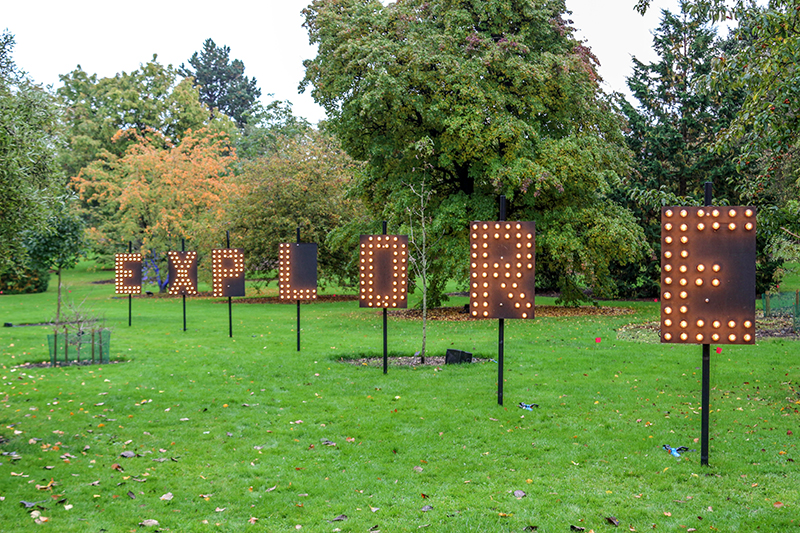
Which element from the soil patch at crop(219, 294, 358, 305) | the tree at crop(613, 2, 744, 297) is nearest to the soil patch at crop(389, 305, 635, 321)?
the tree at crop(613, 2, 744, 297)

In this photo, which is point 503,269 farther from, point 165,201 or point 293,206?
point 165,201

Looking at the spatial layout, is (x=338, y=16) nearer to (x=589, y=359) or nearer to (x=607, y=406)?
(x=589, y=359)

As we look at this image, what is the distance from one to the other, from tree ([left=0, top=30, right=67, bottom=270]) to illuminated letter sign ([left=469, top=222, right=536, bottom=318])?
6.70 metres

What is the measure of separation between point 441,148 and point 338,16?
7.45 m

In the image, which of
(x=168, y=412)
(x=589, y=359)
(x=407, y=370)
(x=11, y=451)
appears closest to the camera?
(x=11, y=451)

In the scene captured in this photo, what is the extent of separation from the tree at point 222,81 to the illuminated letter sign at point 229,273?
7141 centimetres

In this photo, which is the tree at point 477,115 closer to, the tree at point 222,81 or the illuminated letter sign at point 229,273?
the illuminated letter sign at point 229,273

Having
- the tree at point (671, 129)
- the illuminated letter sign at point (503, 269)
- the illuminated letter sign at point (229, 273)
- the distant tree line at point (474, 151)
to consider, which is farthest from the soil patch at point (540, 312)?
the illuminated letter sign at point (503, 269)

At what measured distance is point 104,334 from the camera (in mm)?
16312

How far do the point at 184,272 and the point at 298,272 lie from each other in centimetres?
779

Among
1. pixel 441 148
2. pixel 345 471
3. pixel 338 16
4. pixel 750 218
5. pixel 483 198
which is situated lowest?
pixel 345 471

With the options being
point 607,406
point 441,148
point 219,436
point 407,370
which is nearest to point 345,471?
point 219,436

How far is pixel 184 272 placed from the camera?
73.7 feet

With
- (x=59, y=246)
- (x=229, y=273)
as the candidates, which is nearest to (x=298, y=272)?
(x=229, y=273)
